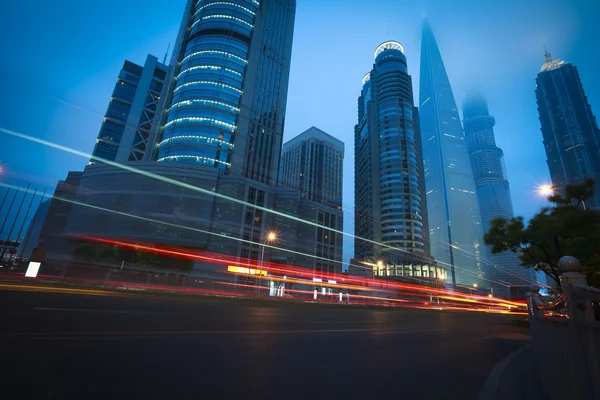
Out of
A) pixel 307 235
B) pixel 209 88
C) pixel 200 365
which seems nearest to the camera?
pixel 200 365

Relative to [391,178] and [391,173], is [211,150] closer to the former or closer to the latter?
[391,178]

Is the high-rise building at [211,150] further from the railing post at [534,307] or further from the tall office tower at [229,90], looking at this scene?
the railing post at [534,307]

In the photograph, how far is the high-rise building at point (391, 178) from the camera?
4441 inches

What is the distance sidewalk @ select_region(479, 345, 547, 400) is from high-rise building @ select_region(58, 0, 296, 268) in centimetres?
5587

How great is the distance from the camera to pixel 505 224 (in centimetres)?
2211

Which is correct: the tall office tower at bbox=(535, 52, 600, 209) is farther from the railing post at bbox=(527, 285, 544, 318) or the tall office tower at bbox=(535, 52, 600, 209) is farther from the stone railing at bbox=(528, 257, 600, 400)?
the stone railing at bbox=(528, 257, 600, 400)

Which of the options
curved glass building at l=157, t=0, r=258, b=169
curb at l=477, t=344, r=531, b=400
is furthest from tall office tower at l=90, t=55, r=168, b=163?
curb at l=477, t=344, r=531, b=400

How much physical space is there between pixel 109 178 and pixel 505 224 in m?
69.6

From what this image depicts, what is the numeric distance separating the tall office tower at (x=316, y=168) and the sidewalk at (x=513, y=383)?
148m

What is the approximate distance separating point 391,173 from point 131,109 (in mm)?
109990

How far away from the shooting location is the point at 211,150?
7056 cm

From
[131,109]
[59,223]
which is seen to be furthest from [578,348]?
[131,109]

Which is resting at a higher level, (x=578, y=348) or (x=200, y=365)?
(x=578, y=348)

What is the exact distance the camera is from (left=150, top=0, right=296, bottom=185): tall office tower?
71.6 meters
